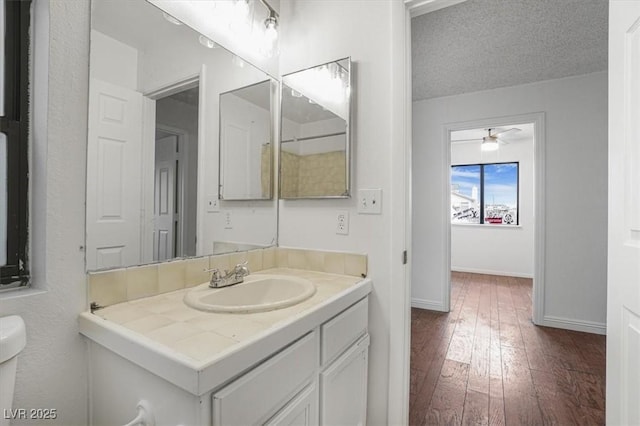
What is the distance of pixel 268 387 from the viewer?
2.49 ft

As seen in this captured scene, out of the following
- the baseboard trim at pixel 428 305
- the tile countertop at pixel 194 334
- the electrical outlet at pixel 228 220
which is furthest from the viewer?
the baseboard trim at pixel 428 305

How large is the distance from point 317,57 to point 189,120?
73 centimetres

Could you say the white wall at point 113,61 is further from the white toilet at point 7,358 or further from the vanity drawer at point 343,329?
the vanity drawer at point 343,329

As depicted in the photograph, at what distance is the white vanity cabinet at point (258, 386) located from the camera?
0.64 meters

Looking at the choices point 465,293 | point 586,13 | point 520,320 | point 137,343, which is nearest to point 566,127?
point 586,13

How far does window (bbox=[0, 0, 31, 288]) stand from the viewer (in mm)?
779

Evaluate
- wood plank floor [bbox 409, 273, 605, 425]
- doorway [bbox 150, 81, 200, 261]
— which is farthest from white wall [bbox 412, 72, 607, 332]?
doorway [bbox 150, 81, 200, 261]

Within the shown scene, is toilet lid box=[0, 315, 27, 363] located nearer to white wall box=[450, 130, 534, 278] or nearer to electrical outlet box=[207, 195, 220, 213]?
electrical outlet box=[207, 195, 220, 213]

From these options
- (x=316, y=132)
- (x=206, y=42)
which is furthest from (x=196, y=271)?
(x=206, y=42)

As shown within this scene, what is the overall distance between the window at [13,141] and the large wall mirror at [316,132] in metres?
1.01

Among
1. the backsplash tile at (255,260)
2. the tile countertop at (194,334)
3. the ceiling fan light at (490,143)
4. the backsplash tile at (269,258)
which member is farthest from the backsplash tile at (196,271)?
the ceiling fan light at (490,143)

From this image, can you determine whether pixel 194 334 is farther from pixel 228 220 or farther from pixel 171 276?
pixel 228 220

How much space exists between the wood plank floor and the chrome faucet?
1187 mm

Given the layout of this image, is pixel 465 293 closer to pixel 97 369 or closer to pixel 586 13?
pixel 586 13
